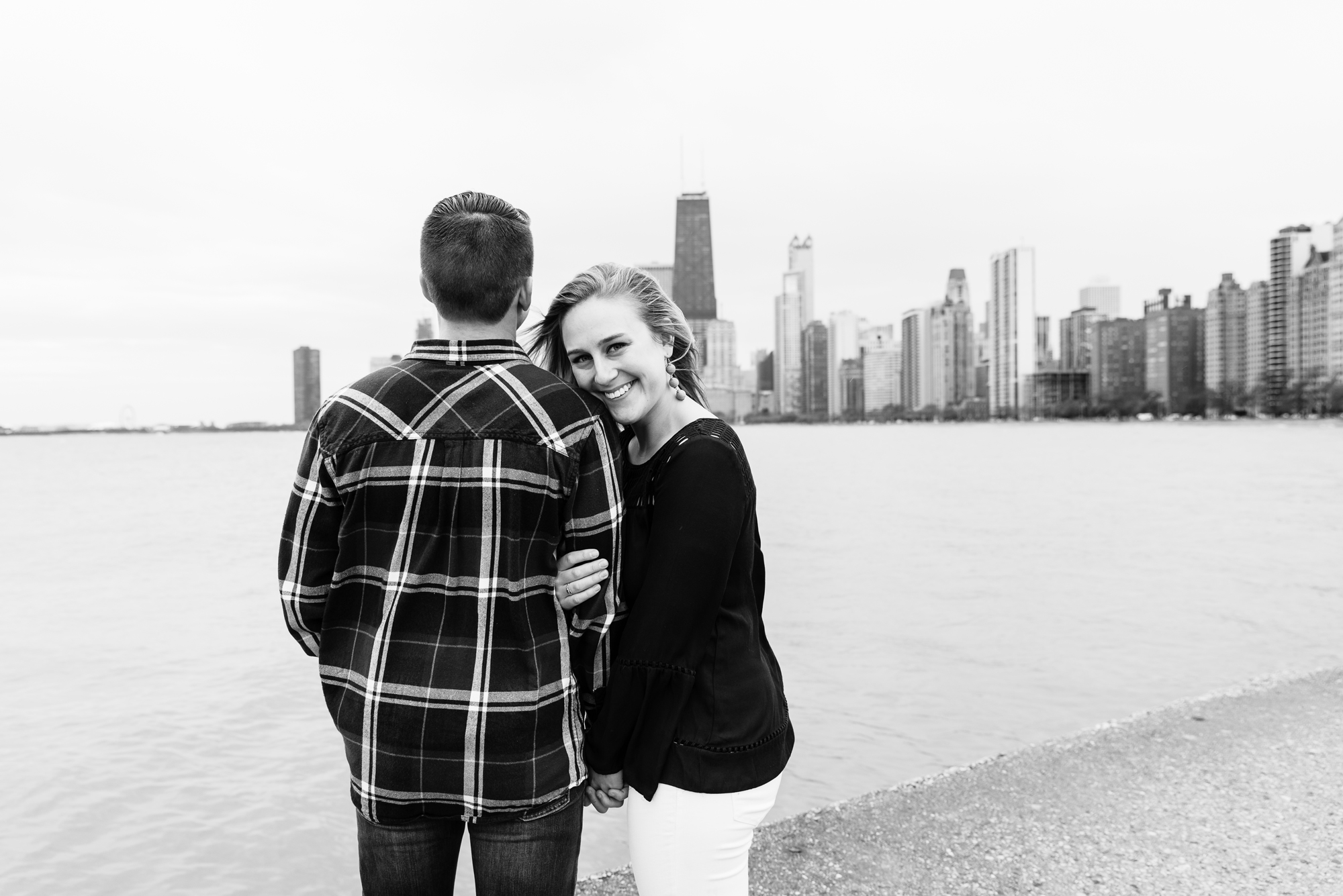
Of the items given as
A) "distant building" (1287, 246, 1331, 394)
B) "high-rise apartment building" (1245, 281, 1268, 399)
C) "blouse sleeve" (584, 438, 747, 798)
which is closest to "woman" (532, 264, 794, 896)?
"blouse sleeve" (584, 438, 747, 798)

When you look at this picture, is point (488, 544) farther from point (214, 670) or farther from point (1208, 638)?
point (1208, 638)

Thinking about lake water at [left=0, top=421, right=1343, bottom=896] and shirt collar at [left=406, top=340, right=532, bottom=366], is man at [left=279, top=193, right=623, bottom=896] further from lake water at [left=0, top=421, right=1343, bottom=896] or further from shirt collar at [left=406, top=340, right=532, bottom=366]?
lake water at [left=0, top=421, right=1343, bottom=896]

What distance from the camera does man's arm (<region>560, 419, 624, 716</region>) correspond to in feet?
5.90

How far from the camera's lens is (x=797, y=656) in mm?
9375

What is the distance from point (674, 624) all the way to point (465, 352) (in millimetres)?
672

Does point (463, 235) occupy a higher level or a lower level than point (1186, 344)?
lower

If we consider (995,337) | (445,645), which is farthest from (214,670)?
(995,337)

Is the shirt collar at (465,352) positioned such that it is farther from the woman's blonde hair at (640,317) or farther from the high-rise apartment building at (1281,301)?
the high-rise apartment building at (1281,301)

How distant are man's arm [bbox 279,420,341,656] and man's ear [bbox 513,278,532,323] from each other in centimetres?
45

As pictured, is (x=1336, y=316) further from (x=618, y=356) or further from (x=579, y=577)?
(x=579, y=577)

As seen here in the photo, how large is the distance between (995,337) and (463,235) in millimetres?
171989

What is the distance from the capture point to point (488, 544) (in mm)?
1714

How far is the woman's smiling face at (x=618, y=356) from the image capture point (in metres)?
1.99

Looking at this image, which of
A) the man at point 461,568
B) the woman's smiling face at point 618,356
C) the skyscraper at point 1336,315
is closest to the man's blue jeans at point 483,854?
the man at point 461,568
